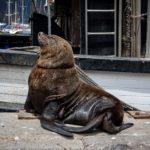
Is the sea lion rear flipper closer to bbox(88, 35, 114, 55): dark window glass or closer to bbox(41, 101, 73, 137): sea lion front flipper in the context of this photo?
bbox(41, 101, 73, 137): sea lion front flipper

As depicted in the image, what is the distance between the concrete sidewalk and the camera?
5.14 metres

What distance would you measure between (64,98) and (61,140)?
533mm

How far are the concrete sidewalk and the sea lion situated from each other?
117mm

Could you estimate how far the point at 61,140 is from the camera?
5.29 metres

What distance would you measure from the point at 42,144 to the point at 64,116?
637 mm

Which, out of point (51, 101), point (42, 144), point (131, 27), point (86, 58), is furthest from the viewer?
point (131, 27)

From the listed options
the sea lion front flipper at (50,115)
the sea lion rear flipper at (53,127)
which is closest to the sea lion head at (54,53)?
the sea lion front flipper at (50,115)

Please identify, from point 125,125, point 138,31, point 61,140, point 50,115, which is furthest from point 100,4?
point 61,140

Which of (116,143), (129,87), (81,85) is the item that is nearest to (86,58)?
(129,87)

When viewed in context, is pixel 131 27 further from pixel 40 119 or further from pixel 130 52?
pixel 40 119

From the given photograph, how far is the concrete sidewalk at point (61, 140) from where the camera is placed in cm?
514

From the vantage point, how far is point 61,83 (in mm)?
5633

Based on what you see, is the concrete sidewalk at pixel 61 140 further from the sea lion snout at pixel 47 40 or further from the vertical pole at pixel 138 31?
the vertical pole at pixel 138 31

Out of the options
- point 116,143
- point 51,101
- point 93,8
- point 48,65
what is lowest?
point 116,143
